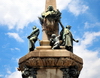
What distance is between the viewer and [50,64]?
11273mm

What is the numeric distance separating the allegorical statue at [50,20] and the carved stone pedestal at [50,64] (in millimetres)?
2260

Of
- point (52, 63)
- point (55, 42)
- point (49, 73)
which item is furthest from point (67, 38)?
point (49, 73)

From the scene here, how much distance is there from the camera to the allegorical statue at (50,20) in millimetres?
13086

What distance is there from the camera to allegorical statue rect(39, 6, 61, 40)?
13086 mm

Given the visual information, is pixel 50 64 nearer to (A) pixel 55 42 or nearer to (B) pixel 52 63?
(B) pixel 52 63

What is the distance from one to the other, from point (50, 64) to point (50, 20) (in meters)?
2.95

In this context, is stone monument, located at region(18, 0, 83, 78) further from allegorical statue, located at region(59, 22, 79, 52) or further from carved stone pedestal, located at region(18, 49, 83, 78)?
allegorical statue, located at region(59, 22, 79, 52)

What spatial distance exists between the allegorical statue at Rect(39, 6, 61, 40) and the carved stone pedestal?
7.42 feet

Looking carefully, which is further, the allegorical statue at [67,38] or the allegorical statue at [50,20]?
the allegorical statue at [50,20]

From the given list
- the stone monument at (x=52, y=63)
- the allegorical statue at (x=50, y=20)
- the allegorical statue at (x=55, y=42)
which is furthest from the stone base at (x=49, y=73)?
the allegorical statue at (x=50, y=20)

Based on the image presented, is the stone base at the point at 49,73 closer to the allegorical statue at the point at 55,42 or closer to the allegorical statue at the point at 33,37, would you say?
the allegorical statue at the point at 55,42

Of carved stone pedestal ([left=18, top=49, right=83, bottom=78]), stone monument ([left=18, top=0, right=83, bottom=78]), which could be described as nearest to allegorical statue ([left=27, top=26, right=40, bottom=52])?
stone monument ([left=18, top=0, right=83, bottom=78])

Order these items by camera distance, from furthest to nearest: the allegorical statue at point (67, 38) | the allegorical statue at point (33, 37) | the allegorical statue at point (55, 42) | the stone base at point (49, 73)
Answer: the allegorical statue at point (33, 37)
the allegorical statue at point (67, 38)
the allegorical statue at point (55, 42)
the stone base at point (49, 73)

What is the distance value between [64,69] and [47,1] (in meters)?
5.15
